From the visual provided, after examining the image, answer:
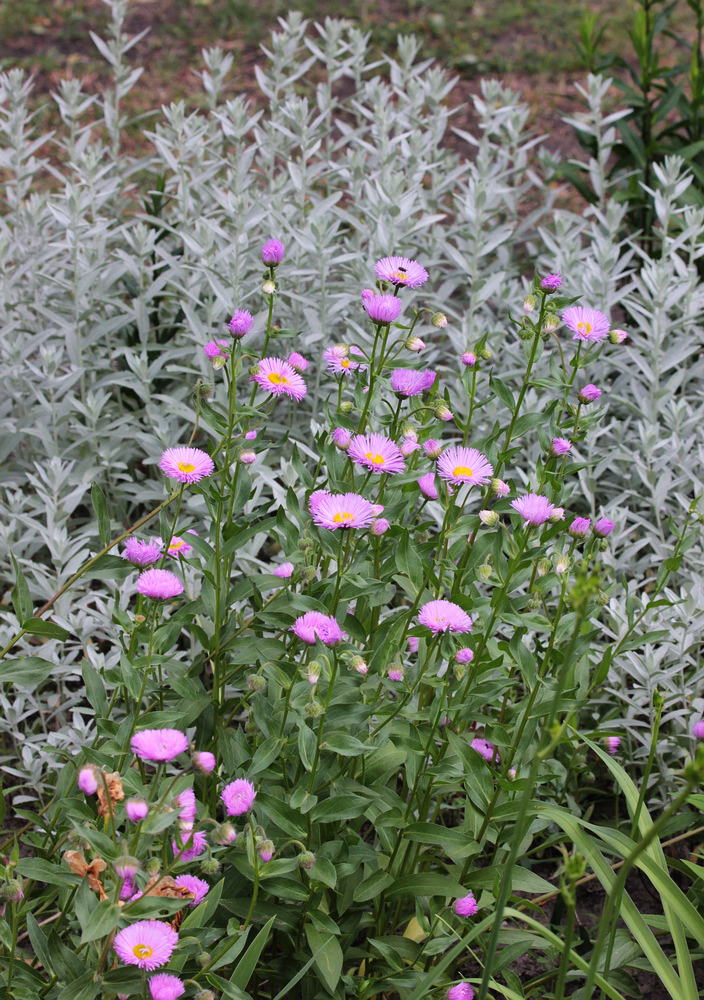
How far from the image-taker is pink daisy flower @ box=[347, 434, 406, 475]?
1667 mm

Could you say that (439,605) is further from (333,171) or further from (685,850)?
(333,171)

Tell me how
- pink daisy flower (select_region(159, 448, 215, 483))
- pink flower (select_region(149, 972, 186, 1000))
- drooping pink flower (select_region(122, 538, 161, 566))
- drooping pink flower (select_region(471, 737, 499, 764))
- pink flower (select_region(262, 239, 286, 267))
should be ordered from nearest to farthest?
1. pink flower (select_region(149, 972, 186, 1000))
2. drooping pink flower (select_region(122, 538, 161, 566))
3. pink daisy flower (select_region(159, 448, 215, 483))
4. pink flower (select_region(262, 239, 286, 267))
5. drooping pink flower (select_region(471, 737, 499, 764))

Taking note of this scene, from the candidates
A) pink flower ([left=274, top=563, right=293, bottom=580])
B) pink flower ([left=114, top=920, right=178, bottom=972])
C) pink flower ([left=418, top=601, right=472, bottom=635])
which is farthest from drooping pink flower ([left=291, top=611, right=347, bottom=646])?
pink flower ([left=114, top=920, right=178, bottom=972])

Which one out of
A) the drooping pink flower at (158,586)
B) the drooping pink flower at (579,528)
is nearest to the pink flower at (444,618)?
the drooping pink flower at (579,528)

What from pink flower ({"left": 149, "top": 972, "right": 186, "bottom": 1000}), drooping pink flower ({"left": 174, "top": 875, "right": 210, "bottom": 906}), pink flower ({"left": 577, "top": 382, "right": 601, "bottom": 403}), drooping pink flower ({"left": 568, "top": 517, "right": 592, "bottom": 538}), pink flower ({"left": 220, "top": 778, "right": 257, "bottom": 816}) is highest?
pink flower ({"left": 577, "top": 382, "right": 601, "bottom": 403})

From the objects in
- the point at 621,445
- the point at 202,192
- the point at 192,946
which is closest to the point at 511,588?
the point at 192,946

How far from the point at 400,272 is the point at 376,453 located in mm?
344

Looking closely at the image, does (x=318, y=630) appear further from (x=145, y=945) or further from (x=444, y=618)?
(x=145, y=945)

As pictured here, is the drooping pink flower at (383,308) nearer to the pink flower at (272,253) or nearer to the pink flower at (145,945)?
the pink flower at (272,253)

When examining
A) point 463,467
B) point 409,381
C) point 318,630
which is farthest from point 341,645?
point 409,381

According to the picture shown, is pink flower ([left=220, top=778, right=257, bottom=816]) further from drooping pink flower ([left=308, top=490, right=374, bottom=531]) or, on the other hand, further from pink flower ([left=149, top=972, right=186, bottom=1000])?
drooping pink flower ([left=308, top=490, right=374, bottom=531])

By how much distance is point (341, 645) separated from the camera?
5.66 feet

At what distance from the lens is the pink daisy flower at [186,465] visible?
174 centimetres

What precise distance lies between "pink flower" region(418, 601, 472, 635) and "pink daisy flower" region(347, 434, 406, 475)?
0.24 metres
